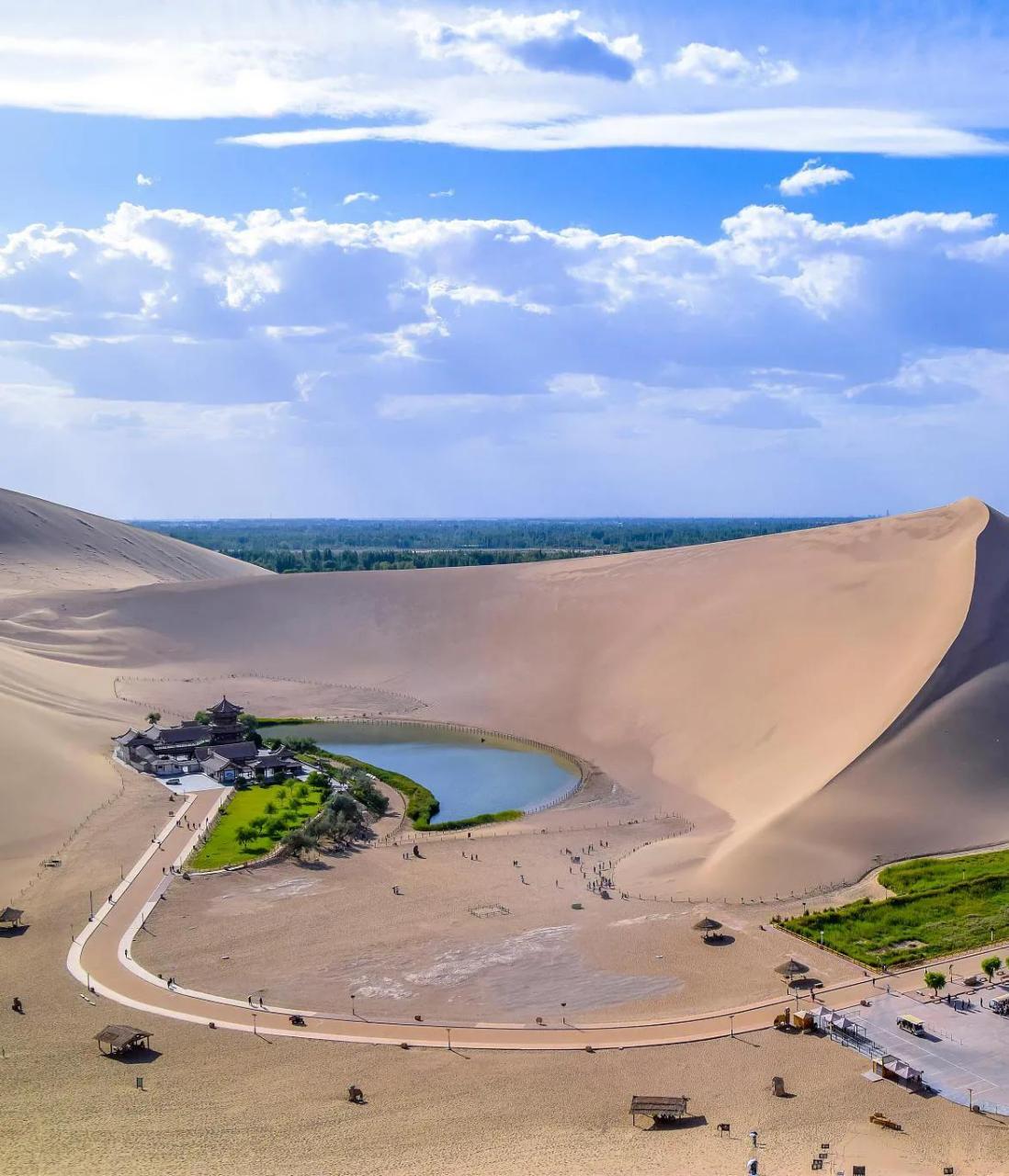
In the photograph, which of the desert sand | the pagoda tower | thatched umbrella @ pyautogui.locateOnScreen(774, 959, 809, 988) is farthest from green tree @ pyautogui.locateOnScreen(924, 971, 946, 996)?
the pagoda tower

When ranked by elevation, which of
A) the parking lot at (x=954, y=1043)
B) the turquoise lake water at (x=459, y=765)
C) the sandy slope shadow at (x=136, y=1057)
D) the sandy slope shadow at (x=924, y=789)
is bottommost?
the sandy slope shadow at (x=136, y=1057)

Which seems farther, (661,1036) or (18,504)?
(18,504)

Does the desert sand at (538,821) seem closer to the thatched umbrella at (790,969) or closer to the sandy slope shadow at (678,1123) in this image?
the sandy slope shadow at (678,1123)

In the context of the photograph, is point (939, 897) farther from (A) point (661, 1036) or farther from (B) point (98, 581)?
(B) point (98, 581)

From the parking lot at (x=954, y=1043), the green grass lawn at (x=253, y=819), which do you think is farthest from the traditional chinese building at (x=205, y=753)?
the parking lot at (x=954, y=1043)

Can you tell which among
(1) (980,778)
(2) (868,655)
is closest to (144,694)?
(2) (868,655)

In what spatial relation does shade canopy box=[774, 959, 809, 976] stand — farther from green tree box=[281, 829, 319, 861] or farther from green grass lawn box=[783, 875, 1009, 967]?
green tree box=[281, 829, 319, 861]

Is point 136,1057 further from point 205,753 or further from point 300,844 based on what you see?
point 205,753

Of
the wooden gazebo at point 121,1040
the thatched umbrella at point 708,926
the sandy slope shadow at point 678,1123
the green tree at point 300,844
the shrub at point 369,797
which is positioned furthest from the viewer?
the shrub at point 369,797
